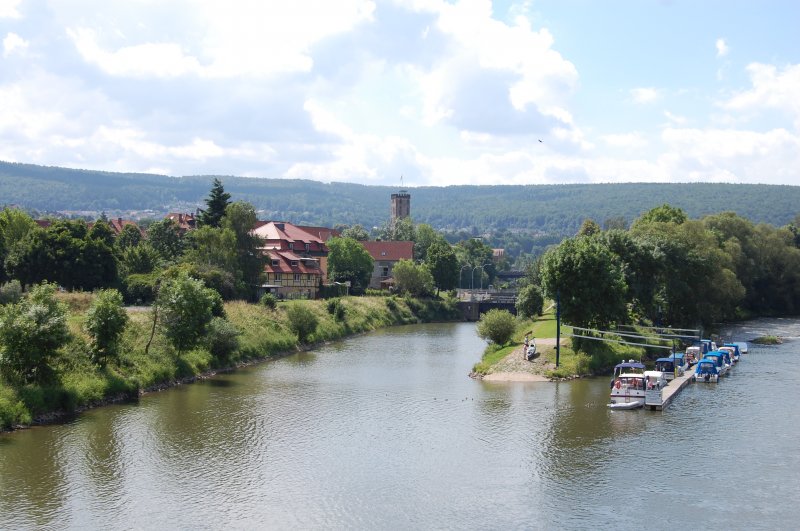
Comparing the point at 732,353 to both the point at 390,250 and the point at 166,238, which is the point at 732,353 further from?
the point at 390,250

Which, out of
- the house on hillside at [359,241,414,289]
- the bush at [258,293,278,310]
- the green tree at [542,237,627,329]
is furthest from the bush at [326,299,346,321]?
the house on hillside at [359,241,414,289]

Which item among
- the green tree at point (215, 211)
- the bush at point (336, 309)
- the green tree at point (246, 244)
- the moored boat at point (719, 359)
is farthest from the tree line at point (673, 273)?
the green tree at point (215, 211)

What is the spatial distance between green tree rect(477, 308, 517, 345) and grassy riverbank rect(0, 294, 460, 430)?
18.0 m

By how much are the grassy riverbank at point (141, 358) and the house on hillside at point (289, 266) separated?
Answer: 827 cm

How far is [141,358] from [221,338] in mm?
9014

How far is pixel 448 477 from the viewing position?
34.0 meters

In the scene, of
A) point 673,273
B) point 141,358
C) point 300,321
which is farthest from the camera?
point 300,321

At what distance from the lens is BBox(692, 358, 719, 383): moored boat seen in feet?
194

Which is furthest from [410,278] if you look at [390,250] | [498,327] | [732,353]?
[732,353]

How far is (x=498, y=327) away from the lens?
67.4m

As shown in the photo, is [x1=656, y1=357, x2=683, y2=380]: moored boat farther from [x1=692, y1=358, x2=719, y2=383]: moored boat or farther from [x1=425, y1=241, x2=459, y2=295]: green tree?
[x1=425, y1=241, x2=459, y2=295]: green tree

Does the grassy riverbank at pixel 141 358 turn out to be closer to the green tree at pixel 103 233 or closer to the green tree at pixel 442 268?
the green tree at pixel 103 233

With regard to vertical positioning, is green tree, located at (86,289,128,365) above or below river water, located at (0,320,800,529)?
above

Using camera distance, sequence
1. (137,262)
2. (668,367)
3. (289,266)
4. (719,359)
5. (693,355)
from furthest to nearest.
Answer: (289,266)
(137,262)
(693,355)
(719,359)
(668,367)
